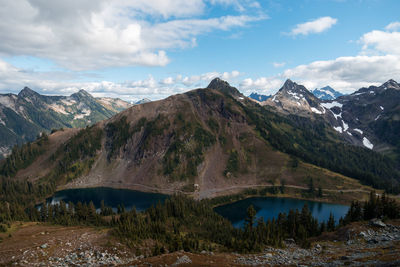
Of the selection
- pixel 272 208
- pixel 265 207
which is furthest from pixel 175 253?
pixel 265 207

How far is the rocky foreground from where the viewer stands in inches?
2071

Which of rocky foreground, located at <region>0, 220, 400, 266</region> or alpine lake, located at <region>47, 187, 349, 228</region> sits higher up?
rocky foreground, located at <region>0, 220, 400, 266</region>

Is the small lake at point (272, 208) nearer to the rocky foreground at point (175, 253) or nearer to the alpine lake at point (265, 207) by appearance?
the alpine lake at point (265, 207)

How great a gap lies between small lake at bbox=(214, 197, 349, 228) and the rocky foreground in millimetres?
88798

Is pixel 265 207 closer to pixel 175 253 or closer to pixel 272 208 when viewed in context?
pixel 272 208

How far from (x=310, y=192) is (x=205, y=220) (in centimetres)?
11066

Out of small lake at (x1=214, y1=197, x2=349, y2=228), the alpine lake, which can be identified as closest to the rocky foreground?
the alpine lake

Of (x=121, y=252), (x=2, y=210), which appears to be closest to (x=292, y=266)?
(x=121, y=252)

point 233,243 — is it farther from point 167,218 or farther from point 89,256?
point 167,218

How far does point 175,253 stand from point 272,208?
134580 mm

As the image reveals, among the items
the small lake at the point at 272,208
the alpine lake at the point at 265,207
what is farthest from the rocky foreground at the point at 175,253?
the small lake at the point at 272,208

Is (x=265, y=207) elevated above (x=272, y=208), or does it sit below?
below

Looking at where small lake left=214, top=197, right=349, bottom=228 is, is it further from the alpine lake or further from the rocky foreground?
the rocky foreground

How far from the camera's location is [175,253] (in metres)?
58.4
